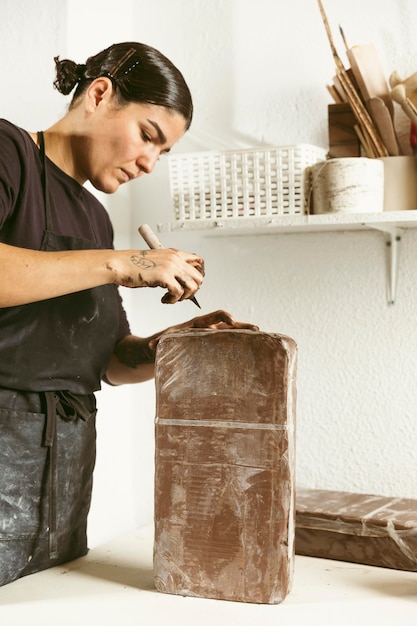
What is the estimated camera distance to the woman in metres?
1.35

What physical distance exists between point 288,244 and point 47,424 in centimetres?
97

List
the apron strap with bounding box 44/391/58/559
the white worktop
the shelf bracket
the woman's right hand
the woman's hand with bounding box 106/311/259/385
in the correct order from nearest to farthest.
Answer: the white worktop → the woman's right hand → the apron strap with bounding box 44/391/58/559 → the woman's hand with bounding box 106/311/259/385 → the shelf bracket

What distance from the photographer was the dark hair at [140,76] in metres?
1.51

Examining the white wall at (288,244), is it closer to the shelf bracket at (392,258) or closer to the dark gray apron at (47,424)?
the shelf bracket at (392,258)

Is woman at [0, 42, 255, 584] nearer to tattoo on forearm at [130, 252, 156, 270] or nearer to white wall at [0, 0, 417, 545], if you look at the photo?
tattoo on forearm at [130, 252, 156, 270]

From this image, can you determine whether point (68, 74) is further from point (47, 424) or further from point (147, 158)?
point (47, 424)

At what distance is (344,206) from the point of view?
1.75 meters

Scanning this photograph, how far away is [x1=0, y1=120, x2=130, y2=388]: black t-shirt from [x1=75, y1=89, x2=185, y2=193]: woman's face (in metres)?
0.07

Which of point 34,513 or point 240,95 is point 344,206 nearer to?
point 240,95

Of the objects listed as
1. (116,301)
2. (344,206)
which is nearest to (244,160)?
(344,206)

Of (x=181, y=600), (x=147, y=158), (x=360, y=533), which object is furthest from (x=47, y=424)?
(x=360, y=533)

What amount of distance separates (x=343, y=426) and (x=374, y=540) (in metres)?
0.55

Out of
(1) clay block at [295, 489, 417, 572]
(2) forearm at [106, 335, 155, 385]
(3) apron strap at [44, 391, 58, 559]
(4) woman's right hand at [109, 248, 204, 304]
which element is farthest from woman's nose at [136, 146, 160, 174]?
(1) clay block at [295, 489, 417, 572]

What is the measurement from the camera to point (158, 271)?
1.36m
